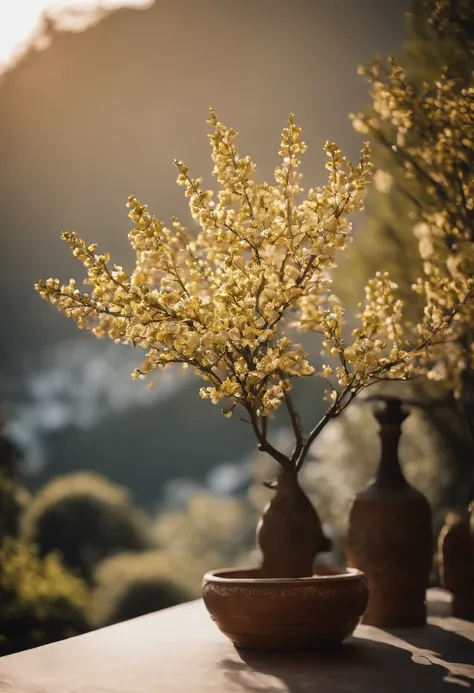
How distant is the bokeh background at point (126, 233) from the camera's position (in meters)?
7.39

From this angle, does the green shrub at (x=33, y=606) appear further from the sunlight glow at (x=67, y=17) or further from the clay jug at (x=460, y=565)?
the sunlight glow at (x=67, y=17)

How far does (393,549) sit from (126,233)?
940cm

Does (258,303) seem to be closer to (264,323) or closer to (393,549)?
(264,323)

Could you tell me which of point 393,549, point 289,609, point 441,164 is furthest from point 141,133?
point 289,609

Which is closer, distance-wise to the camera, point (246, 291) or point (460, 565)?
point (246, 291)

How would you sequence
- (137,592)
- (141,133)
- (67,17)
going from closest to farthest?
(137,592), (67,17), (141,133)

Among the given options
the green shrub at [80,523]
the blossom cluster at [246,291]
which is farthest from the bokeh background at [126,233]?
the blossom cluster at [246,291]

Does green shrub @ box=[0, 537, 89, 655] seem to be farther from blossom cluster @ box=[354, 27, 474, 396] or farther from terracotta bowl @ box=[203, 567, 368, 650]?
terracotta bowl @ box=[203, 567, 368, 650]

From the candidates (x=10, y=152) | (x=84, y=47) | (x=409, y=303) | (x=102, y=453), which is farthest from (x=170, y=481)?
(x=409, y=303)

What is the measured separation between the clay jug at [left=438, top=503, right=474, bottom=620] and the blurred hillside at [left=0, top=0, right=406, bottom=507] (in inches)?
168

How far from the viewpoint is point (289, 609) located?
2.08m

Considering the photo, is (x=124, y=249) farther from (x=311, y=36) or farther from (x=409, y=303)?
(x=409, y=303)

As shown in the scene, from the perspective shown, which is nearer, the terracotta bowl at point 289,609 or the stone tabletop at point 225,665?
the stone tabletop at point 225,665

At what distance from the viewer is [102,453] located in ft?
52.0
